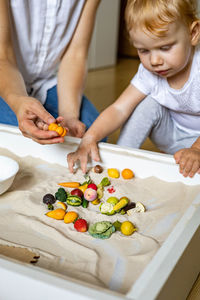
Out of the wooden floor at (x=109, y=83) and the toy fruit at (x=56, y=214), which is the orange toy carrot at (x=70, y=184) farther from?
→ the wooden floor at (x=109, y=83)

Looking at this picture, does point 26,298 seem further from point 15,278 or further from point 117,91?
point 117,91

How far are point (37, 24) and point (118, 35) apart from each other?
9.46 feet

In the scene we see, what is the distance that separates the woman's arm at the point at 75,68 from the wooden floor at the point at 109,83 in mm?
462

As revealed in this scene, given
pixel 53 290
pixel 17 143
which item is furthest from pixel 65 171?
pixel 53 290

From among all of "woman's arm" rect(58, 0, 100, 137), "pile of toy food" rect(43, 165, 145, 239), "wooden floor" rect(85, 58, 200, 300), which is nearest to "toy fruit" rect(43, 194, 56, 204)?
"pile of toy food" rect(43, 165, 145, 239)

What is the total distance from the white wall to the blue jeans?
6.95 ft

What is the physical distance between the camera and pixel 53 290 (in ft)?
1.45

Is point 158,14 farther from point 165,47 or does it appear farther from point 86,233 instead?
point 86,233

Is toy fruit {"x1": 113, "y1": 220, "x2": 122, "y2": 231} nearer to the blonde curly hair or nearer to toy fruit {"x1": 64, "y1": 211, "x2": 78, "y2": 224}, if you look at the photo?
toy fruit {"x1": 64, "y1": 211, "x2": 78, "y2": 224}

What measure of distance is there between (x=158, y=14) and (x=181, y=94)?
0.93ft

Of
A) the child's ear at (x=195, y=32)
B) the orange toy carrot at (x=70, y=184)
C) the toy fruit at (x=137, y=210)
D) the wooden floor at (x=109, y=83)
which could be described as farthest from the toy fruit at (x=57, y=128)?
the wooden floor at (x=109, y=83)

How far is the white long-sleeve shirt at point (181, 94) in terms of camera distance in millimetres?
1111

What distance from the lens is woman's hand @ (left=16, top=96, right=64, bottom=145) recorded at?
0.83 m

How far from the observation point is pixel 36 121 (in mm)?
896
